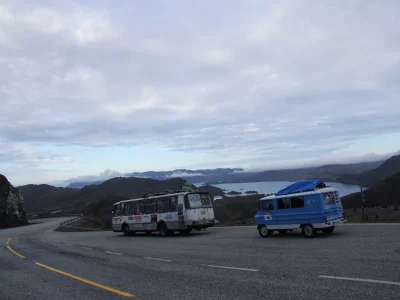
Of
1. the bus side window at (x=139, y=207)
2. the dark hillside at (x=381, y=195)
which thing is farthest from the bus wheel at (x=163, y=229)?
the dark hillside at (x=381, y=195)

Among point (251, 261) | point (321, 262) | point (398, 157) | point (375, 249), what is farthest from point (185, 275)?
point (398, 157)

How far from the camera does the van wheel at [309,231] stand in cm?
1692

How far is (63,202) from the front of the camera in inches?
6368

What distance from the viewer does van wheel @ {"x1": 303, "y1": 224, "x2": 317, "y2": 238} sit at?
1692cm

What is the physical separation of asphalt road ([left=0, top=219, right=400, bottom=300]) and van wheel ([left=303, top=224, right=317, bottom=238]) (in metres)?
0.87

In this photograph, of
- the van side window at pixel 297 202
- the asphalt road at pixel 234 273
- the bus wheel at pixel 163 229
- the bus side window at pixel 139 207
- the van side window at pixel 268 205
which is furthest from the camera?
the bus side window at pixel 139 207

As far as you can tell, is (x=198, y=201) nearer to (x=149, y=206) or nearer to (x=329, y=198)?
(x=149, y=206)

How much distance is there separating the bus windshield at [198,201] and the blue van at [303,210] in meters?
6.30

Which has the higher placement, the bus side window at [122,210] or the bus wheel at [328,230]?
the bus side window at [122,210]

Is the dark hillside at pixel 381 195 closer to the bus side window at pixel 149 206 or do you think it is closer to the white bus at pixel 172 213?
the white bus at pixel 172 213

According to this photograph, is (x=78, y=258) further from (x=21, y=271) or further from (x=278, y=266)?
(x=278, y=266)

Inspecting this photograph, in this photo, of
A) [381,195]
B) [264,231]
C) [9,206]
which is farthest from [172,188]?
[264,231]

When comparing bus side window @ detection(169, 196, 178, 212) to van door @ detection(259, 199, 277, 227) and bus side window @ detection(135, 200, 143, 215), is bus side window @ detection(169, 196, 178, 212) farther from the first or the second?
van door @ detection(259, 199, 277, 227)

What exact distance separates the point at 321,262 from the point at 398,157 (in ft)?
459
